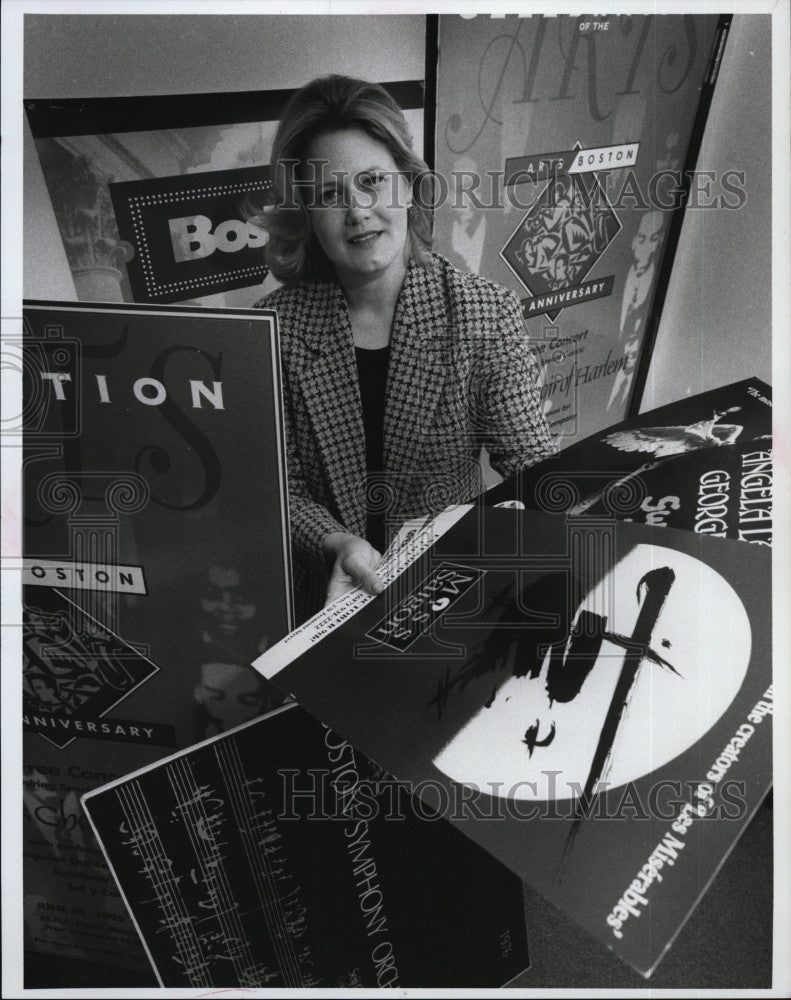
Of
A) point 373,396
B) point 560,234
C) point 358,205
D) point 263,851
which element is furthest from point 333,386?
point 263,851

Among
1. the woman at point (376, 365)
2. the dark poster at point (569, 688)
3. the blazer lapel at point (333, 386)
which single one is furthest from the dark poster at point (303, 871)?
the blazer lapel at point (333, 386)

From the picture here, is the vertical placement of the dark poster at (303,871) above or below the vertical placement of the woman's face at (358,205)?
below

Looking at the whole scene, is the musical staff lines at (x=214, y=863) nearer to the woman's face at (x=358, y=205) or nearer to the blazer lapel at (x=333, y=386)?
the blazer lapel at (x=333, y=386)

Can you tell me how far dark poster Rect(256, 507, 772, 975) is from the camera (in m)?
1.02

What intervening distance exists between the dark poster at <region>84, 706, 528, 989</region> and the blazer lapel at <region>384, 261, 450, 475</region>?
0.40 metres

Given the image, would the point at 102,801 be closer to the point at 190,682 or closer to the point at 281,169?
the point at 190,682

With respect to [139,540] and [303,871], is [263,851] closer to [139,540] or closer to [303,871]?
[303,871]

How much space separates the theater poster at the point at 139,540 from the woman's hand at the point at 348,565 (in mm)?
61

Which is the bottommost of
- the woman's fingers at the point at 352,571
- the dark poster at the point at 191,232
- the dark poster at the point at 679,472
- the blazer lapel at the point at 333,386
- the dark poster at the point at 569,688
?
the dark poster at the point at 569,688

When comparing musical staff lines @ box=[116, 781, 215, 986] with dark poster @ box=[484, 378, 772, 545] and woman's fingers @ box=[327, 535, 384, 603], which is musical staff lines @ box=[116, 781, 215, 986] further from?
dark poster @ box=[484, 378, 772, 545]

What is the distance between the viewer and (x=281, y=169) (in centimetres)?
105

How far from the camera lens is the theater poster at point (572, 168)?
3.49 ft

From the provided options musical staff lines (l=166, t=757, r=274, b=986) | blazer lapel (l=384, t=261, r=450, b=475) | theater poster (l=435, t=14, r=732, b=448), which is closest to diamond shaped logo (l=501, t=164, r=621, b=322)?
theater poster (l=435, t=14, r=732, b=448)

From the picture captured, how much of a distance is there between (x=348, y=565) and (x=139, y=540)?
27 centimetres
